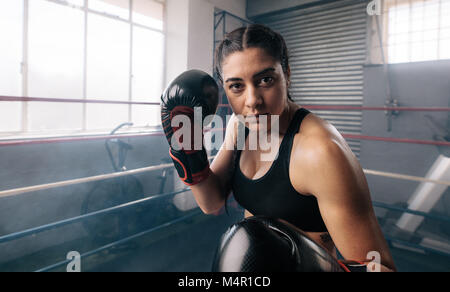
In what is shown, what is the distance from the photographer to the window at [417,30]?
3619 millimetres

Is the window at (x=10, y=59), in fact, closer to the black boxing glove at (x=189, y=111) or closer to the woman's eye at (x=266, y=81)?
the black boxing glove at (x=189, y=111)

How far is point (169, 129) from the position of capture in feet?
3.06

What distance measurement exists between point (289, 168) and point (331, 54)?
4.40 m

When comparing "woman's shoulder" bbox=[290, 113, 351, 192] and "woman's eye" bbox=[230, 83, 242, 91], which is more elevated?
"woman's eye" bbox=[230, 83, 242, 91]

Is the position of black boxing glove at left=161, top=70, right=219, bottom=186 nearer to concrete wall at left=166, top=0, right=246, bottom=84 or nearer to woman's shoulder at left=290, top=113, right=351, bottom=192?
woman's shoulder at left=290, top=113, right=351, bottom=192

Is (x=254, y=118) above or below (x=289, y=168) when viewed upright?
above

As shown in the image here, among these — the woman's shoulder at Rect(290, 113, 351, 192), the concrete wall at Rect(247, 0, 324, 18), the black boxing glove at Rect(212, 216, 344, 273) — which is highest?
the concrete wall at Rect(247, 0, 324, 18)

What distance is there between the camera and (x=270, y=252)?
0.46m

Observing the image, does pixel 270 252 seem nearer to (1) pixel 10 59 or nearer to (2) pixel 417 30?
(1) pixel 10 59

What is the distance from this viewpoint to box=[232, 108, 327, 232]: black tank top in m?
0.79

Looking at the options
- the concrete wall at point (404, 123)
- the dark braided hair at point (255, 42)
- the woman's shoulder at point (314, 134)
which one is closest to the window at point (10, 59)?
→ the dark braided hair at point (255, 42)

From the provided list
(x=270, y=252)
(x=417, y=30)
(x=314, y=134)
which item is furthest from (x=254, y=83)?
(x=417, y=30)

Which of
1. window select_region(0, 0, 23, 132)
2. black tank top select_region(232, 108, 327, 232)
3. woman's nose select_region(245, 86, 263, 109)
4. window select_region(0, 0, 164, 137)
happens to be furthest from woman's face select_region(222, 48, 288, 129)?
window select_region(0, 0, 23, 132)

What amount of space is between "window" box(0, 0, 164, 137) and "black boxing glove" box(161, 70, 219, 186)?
2.67 m
